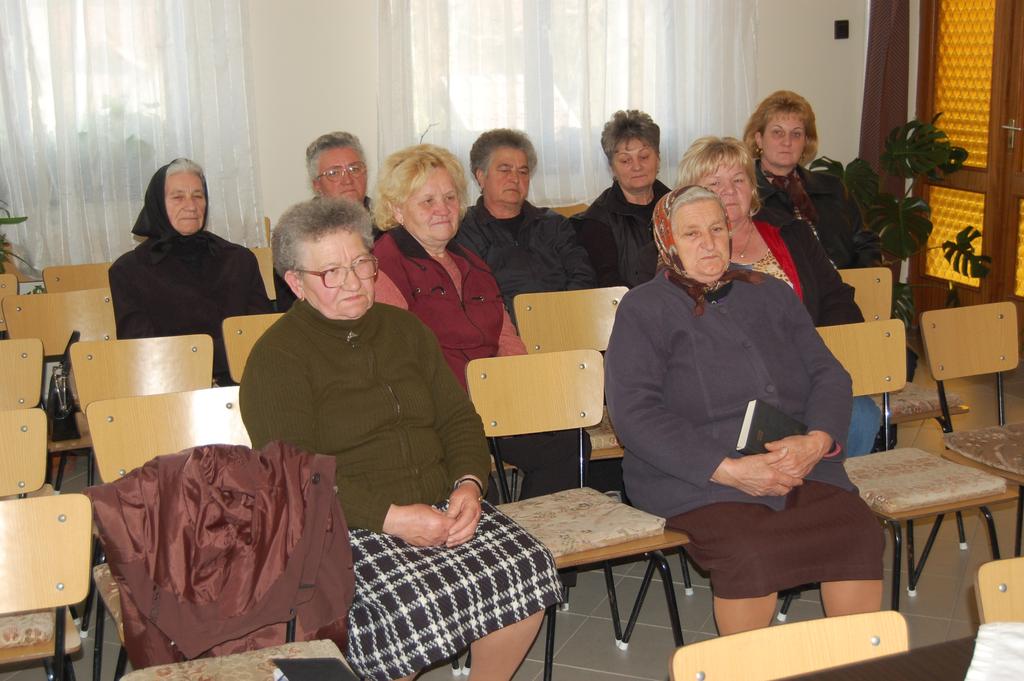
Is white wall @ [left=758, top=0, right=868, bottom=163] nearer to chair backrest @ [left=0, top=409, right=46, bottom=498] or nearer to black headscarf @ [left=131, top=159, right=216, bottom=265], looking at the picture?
black headscarf @ [left=131, top=159, right=216, bottom=265]

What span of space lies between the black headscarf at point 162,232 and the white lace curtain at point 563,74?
5.99 ft

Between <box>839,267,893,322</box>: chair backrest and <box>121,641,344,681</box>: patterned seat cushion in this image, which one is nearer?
<box>121,641,344,681</box>: patterned seat cushion

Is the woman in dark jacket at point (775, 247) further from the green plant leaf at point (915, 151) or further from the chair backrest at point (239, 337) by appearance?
the green plant leaf at point (915, 151)

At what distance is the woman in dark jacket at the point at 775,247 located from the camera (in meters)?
3.51

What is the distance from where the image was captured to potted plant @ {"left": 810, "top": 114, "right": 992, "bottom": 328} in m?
5.85

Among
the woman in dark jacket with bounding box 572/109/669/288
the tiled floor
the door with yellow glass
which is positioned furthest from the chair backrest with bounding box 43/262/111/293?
the door with yellow glass

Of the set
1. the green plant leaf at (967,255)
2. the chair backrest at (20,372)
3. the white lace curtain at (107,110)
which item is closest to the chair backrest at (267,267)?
the white lace curtain at (107,110)

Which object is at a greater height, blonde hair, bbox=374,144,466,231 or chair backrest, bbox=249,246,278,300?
blonde hair, bbox=374,144,466,231

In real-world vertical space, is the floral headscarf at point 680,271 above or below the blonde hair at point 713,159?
below

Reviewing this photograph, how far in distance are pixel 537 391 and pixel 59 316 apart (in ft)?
6.91

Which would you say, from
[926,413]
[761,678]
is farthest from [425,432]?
[926,413]

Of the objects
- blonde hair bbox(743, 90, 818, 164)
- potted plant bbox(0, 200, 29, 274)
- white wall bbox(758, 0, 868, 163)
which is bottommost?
potted plant bbox(0, 200, 29, 274)

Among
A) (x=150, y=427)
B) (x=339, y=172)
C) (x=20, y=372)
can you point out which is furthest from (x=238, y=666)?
(x=339, y=172)

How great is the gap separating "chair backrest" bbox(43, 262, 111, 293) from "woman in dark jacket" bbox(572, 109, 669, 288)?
7.02ft
